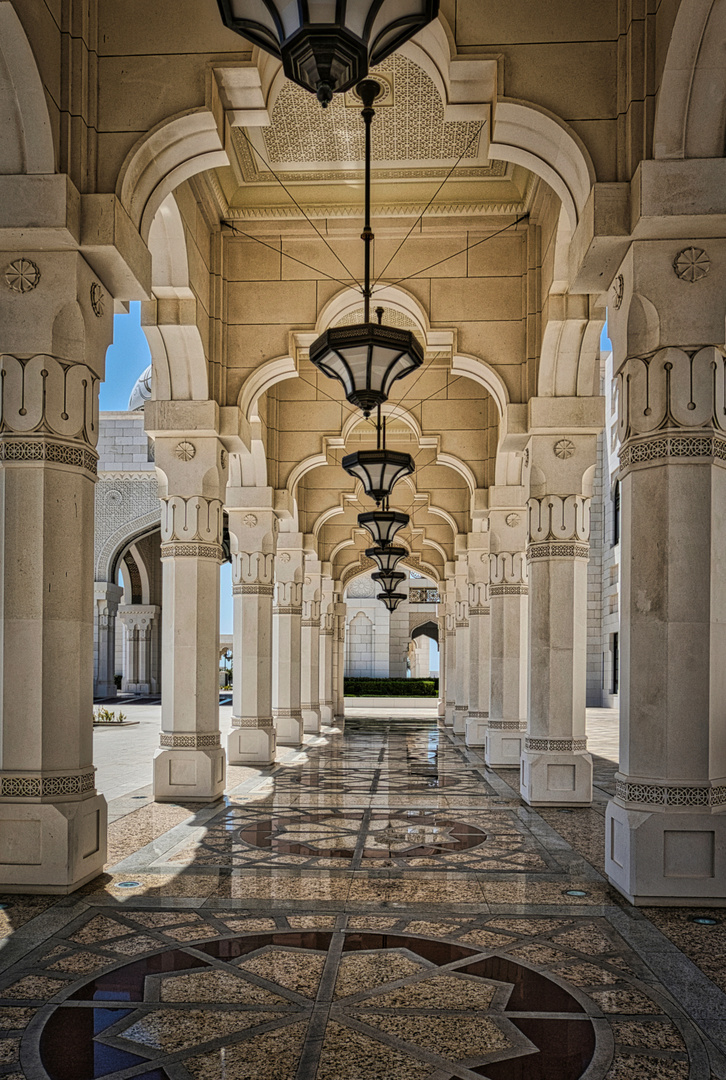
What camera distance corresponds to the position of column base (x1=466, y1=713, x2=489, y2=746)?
1210 centimetres

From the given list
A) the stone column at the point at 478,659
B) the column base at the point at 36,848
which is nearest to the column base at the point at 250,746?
the stone column at the point at 478,659

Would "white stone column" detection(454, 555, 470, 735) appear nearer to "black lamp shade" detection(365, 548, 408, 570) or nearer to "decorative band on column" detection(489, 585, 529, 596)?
"black lamp shade" detection(365, 548, 408, 570)

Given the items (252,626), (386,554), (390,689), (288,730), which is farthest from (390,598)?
(390,689)

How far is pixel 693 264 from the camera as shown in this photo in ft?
14.0

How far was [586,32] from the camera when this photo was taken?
4.55 meters

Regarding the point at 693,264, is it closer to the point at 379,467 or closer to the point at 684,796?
the point at 684,796

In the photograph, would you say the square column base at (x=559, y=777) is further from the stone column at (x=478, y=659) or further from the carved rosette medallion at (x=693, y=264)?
the stone column at (x=478, y=659)

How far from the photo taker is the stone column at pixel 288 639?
40.7 ft

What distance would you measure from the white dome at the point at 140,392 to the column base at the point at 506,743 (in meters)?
15.5

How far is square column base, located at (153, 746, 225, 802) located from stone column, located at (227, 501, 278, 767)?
2.66 meters

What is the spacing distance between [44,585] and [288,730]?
837 cm

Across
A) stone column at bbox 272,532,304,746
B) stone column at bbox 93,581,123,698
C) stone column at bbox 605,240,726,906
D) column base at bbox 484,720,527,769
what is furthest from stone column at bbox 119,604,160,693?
stone column at bbox 605,240,726,906

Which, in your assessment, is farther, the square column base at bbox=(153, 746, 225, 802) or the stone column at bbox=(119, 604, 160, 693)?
the stone column at bbox=(119, 604, 160, 693)

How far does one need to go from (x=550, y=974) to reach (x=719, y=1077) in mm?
823
